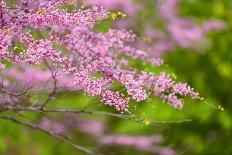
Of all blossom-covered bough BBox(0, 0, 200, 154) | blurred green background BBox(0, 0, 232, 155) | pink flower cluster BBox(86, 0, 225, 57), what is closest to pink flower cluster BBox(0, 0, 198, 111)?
blossom-covered bough BBox(0, 0, 200, 154)

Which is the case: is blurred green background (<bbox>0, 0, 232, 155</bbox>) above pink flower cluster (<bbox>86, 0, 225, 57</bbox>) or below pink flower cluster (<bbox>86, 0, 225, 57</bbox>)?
below

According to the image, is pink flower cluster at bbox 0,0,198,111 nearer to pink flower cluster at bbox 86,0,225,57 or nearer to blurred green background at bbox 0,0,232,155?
blurred green background at bbox 0,0,232,155

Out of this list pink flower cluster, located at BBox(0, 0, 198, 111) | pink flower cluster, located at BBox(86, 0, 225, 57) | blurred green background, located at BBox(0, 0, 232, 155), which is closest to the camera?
pink flower cluster, located at BBox(0, 0, 198, 111)

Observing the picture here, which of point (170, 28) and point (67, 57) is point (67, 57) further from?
point (170, 28)

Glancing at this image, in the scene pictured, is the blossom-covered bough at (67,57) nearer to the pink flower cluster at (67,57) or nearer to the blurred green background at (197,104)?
the pink flower cluster at (67,57)

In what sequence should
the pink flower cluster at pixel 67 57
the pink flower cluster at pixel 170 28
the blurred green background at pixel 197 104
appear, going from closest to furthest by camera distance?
1. the pink flower cluster at pixel 67 57
2. the blurred green background at pixel 197 104
3. the pink flower cluster at pixel 170 28

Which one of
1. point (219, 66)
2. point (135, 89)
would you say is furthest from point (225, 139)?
point (135, 89)

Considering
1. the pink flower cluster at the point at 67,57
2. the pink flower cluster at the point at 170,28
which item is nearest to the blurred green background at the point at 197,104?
the pink flower cluster at the point at 170,28

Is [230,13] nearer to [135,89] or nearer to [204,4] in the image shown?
[204,4]
